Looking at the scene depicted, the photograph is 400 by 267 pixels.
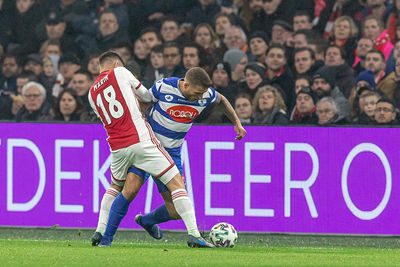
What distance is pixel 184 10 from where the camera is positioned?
1462cm

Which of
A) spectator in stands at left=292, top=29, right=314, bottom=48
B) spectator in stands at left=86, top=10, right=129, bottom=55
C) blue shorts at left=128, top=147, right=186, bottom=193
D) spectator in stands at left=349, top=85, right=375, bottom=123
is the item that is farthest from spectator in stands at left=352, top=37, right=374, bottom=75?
blue shorts at left=128, top=147, right=186, bottom=193

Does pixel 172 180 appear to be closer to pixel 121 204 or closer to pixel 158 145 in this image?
pixel 158 145

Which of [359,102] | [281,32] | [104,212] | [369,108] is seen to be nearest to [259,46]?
[281,32]

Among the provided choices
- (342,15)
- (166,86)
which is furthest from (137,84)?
(342,15)

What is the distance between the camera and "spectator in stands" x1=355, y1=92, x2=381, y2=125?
11398mm

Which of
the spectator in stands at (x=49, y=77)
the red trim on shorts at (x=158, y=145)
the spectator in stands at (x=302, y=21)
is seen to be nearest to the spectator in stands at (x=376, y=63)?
the spectator in stands at (x=302, y=21)

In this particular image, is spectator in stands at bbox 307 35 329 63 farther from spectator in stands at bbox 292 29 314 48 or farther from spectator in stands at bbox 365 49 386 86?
spectator in stands at bbox 365 49 386 86

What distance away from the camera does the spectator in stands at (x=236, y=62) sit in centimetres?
1305

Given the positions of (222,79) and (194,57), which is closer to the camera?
(222,79)

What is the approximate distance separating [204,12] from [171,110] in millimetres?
5664

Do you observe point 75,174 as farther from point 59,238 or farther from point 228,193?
point 228,193

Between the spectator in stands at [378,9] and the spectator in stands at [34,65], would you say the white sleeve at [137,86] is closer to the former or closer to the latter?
the spectator in stands at [378,9]

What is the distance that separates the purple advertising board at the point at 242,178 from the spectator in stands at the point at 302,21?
290cm

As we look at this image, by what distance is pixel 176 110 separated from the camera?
352 inches
